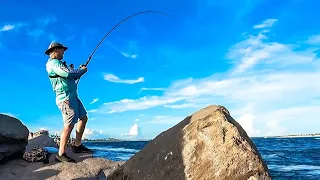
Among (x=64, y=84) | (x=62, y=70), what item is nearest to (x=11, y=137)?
(x=64, y=84)

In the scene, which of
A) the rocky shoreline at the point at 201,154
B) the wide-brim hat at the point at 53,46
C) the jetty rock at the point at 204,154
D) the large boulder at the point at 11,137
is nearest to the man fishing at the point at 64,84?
the wide-brim hat at the point at 53,46

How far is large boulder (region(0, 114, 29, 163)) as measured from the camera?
9209 millimetres

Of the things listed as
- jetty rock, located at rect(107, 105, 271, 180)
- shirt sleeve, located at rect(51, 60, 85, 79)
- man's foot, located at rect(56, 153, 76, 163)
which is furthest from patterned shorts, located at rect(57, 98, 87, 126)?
jetty rock, located at rect(107, 105, 271, 180)

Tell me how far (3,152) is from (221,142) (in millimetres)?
5827

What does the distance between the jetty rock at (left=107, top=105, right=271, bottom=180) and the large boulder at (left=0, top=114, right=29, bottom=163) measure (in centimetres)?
403

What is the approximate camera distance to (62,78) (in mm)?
8172

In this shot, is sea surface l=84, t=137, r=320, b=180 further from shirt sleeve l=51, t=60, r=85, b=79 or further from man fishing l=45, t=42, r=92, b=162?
shirt sleeve l=51, t=60, r=85, b=79

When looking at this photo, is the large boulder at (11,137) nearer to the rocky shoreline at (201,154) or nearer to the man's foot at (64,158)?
the man's foot at (64,158)

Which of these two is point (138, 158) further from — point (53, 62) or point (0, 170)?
point (0, 170)

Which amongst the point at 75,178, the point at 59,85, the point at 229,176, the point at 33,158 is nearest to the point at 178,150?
the point at 229,176

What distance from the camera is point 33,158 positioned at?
9.05m

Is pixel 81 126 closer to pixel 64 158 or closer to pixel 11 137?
pixel 64 158

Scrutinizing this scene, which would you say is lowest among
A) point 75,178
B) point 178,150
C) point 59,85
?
point 75,178

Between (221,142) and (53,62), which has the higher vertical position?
(53,62)
